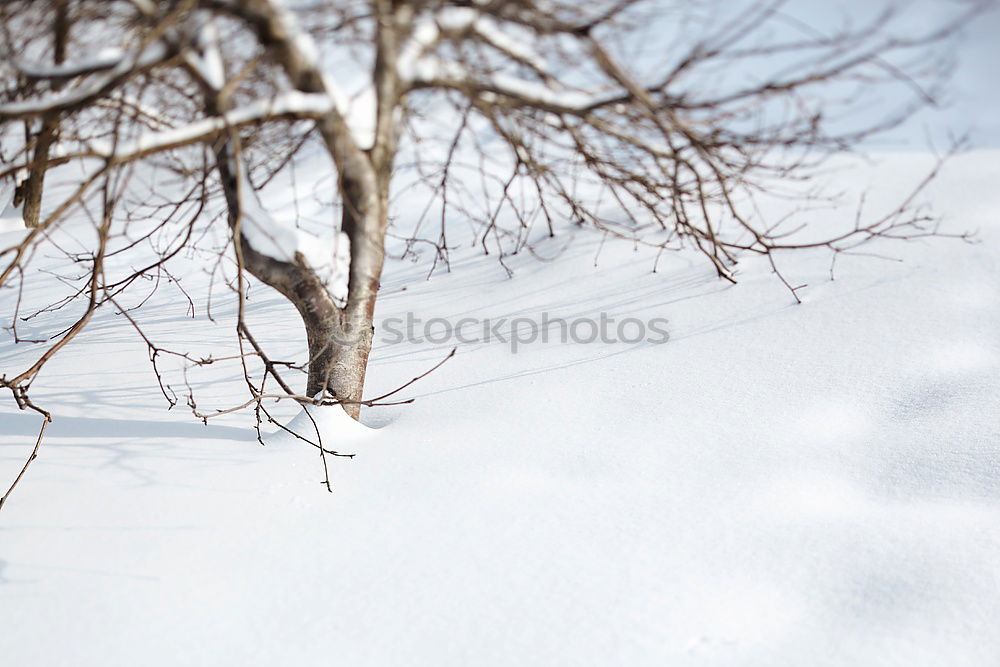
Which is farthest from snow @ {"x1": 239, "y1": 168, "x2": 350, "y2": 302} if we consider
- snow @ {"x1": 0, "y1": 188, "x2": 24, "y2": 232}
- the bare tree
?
snow @ {"x1": 0, "y1": 188, "x2": 24, "y2": 232}

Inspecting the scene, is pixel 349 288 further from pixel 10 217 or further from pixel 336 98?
pixel 10 217

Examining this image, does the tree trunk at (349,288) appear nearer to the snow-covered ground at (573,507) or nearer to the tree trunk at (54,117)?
the snow-covered ground at (573,507)

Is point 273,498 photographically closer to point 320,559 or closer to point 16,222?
point 320,559

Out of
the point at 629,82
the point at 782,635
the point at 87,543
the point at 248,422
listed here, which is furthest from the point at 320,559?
the point at 629,82

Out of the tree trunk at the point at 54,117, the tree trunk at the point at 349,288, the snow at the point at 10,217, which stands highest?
the snow at the point at 10,217

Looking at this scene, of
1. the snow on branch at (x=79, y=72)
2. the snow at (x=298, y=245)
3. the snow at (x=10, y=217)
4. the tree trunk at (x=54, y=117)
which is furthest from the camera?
the snow at (x=10, y=217)

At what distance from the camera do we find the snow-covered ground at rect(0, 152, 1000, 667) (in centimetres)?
191

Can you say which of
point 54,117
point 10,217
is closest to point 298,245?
point 54,117

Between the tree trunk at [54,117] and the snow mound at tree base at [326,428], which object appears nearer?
the tree trunk at [54,117]

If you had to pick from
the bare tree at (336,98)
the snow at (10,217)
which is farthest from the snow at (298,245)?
the snow at (10,217)

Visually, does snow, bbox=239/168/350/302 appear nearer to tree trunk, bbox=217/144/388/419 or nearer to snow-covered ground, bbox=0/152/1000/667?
tree trunk, bbox=217/144/388/419

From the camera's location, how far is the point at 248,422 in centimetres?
319

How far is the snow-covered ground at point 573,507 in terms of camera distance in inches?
75.1

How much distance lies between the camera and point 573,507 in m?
2.44
